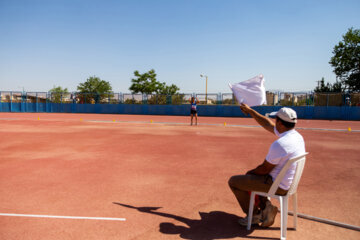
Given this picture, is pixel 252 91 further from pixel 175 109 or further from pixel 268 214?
pixel 175 109

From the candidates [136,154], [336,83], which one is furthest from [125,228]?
[336,83]

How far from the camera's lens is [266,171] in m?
3.06

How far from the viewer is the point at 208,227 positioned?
11.2ft

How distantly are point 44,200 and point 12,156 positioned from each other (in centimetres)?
408

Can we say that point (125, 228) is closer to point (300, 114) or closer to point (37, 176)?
point (37, 176)

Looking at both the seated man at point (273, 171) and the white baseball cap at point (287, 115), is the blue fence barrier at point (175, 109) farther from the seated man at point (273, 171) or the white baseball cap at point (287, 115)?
the white baseball cap at point (287, 115)

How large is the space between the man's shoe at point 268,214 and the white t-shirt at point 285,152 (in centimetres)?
39

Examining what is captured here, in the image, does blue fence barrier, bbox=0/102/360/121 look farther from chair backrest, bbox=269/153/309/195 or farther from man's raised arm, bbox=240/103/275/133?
chair backrest, bbox=269/153/309/195

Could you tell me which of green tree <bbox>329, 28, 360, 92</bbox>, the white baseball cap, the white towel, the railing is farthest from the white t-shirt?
green tree <bbox>329, 28, 360, 92</bbox>

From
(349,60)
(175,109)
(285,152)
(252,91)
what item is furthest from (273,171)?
(349,60)

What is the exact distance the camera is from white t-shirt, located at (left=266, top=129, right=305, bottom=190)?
Answer: 286 centimetres

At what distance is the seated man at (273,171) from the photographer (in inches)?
114

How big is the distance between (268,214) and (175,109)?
99.0 feet

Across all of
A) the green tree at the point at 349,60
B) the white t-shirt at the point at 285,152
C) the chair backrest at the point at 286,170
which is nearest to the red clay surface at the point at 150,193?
the chair backrest at the point at 286,170
